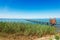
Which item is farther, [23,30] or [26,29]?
[23,30]

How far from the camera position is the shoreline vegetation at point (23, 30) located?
6.96m

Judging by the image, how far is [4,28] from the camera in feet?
24.6

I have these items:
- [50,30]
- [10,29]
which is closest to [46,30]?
[50,30]

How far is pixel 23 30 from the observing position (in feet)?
24.5

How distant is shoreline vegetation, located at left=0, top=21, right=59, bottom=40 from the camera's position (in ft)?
22.9

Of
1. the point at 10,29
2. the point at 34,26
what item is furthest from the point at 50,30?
the point at 10,29

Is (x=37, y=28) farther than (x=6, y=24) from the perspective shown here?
No

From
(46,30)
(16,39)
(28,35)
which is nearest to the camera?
(16,39)

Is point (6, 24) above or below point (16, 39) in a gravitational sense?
above

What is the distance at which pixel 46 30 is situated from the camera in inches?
292

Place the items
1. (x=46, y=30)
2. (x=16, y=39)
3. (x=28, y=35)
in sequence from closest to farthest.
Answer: (x=16, y=39) < (x=28, y=35) < (x=46, y=30)

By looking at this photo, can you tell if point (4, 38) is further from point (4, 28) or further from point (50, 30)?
point (50, 30)

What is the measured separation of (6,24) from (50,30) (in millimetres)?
2069

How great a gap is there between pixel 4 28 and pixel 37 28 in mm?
1486
